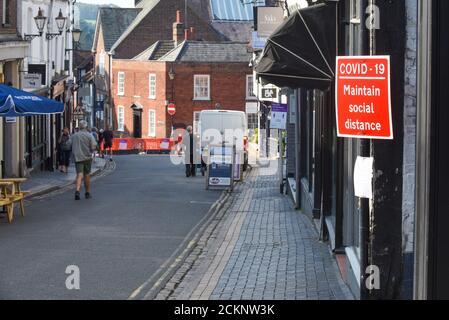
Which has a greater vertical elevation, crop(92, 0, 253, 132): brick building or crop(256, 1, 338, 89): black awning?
crop(92, 0, 253, 132): brick building

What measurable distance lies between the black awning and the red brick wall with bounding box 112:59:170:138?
168ft

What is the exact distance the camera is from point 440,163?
6695mm

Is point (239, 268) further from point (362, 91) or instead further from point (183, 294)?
point (362, 91)

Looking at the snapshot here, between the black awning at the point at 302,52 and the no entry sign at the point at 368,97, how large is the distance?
10.1ft

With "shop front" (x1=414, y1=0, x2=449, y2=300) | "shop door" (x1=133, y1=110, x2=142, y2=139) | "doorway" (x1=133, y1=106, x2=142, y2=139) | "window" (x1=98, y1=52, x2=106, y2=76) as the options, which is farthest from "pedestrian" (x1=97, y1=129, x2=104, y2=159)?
"shop front" (x1=414, y1=0, x2=449, y2=300)

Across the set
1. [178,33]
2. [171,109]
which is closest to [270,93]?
[171,109]

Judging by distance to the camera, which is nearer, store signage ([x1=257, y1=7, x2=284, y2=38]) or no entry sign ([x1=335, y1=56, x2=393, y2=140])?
no entry sign ([x1=335, y1=56, x2=393, y2=140])

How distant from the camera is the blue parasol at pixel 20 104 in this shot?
15.9 metres

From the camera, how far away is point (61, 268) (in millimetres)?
11242

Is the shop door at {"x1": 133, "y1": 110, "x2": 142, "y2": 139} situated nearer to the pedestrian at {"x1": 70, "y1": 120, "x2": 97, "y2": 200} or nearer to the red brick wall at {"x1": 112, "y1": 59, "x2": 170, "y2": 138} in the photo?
the red brick wall at {"x1": 112, "y1": 59, "x2": 170, "y2": 138}

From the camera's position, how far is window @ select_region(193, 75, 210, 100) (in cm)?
6231

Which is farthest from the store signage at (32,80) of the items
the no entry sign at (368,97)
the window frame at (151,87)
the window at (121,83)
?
the window at (121,83)
